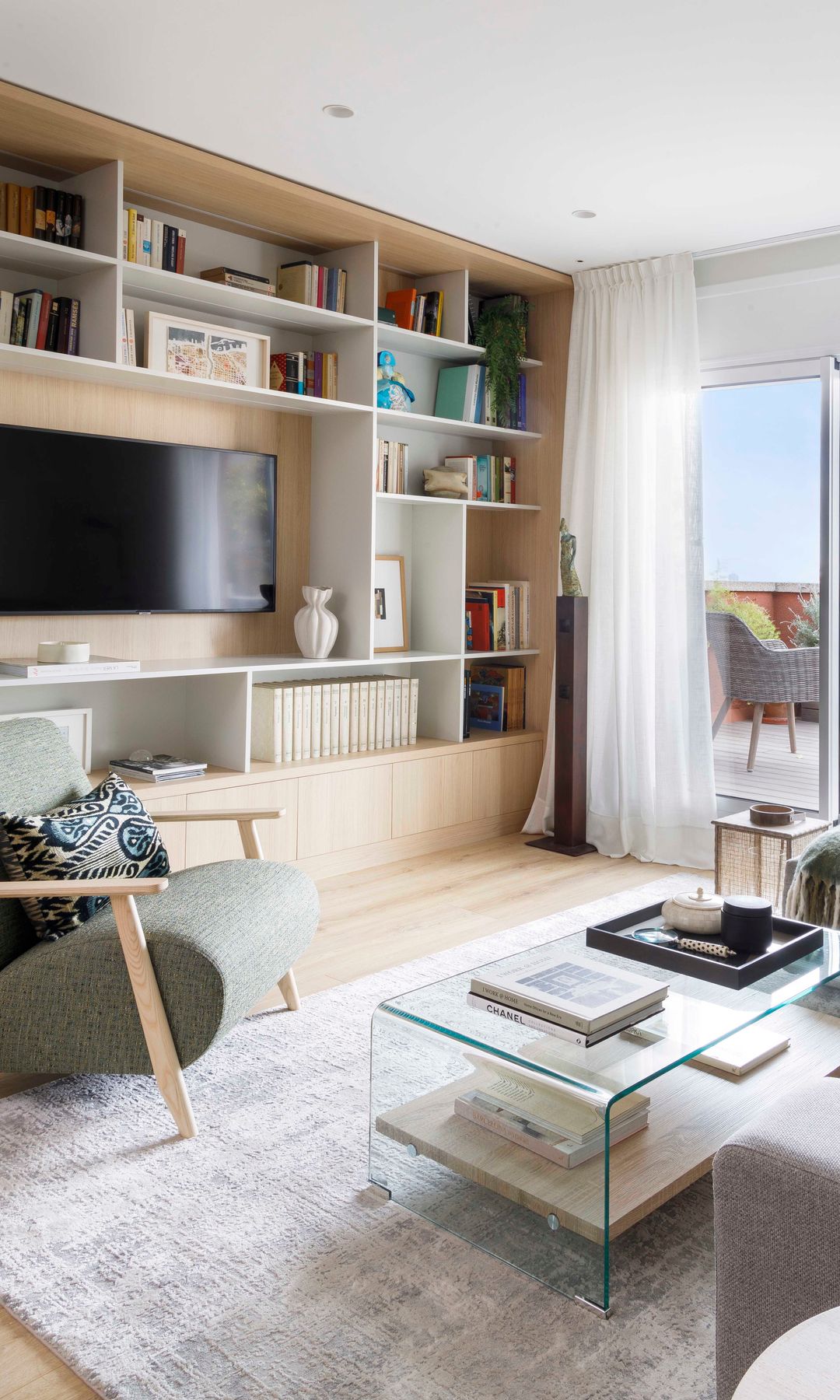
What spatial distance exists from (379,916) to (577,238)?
108 inches

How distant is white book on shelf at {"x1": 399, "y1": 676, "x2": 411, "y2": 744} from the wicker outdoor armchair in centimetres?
129

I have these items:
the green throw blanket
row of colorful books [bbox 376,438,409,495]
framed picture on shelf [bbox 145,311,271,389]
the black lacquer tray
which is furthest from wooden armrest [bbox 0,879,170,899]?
row of colorful books [bbox 376,438,409,495]

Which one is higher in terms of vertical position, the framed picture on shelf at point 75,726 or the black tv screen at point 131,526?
the black tv screen at point 131,526

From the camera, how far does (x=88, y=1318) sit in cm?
179

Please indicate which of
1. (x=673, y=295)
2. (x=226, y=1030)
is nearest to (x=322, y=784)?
(x=226, y=1030)

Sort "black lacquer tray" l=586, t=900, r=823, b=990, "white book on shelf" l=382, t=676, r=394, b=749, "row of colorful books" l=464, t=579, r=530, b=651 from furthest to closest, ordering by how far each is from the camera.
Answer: "row of colorful books" l=464, t=579, r=530, b=651 < "white book on shelf" l=382, t=676, r=394, b=749 < "black lacquer tray" l=586, t=900, r=823, b=990

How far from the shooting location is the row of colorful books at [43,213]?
134 inches

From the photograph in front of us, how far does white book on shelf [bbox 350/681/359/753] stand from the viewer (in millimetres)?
4555

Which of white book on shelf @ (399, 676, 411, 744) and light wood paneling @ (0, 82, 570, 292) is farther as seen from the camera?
white book on shelf @ (399, 676, 411, 744)

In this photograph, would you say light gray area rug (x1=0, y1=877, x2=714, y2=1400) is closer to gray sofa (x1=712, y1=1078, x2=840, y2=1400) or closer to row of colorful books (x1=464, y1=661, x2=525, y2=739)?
gray sofa (x1=712, y1=1078, x2=840, y2=1400)

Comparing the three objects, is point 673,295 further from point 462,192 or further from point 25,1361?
point 25,1361

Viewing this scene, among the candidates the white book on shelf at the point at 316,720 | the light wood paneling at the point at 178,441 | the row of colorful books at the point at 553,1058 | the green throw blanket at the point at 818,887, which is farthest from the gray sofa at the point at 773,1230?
the white book on shelf at the point at 316,720

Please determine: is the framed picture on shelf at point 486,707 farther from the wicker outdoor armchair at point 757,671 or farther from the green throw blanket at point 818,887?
the green throw blanket at point 818,887

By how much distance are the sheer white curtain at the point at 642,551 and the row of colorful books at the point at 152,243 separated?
1860 mm
